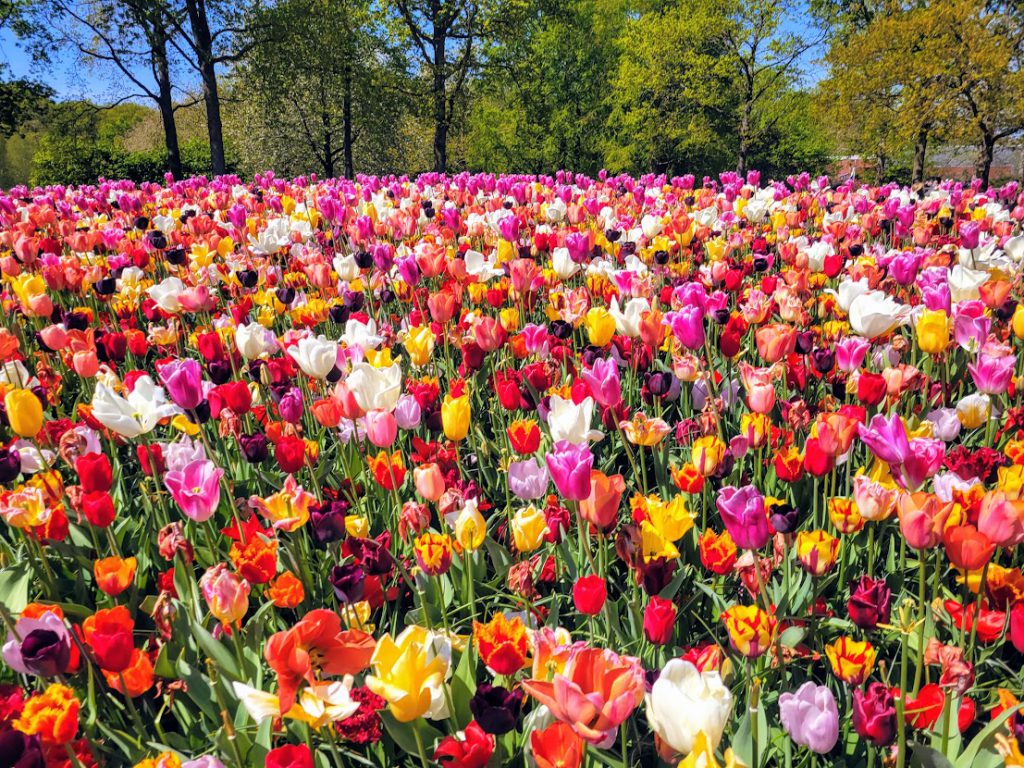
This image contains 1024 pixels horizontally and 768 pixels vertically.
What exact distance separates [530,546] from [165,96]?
86.1 ft

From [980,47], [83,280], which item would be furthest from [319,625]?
[980,47]

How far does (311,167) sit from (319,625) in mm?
30446

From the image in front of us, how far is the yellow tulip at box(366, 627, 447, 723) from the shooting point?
3.60ft

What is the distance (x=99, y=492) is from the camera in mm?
1907

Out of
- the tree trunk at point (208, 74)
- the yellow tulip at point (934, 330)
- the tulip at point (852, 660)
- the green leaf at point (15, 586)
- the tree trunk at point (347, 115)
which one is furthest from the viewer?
the tree trunk at point (347, 115)

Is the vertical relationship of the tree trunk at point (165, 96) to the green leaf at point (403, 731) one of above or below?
above

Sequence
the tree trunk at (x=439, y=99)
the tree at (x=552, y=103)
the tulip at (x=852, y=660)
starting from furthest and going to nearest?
1. the tree at (x=552, y=103)
2. the tree trunk at (x=439, y=99)
3. the tulip at (x=852, y=660)

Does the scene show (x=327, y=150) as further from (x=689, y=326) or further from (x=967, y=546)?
(x=967, y=546)

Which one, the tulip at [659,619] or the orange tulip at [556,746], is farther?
the tulip at [659,619]

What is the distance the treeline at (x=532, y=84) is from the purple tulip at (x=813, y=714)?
2089 cm

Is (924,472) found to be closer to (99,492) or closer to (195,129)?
(99,492)

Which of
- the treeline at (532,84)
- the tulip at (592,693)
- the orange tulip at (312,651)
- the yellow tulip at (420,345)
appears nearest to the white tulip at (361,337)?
the yellow tulip at (420,345)

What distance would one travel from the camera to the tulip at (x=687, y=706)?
105 cm

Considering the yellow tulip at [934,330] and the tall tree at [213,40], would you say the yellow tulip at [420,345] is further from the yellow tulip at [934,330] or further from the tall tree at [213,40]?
the tall tree at [213,40]
